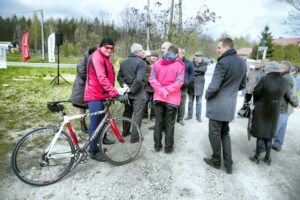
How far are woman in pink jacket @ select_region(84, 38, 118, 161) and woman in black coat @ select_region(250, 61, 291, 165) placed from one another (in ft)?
7.19

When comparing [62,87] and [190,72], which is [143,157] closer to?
[190,72]

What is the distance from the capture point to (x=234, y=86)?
2979 millimetres

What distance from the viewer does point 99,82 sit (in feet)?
9.73

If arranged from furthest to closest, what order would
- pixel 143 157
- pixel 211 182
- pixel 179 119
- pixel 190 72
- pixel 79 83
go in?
pixel 179 119 → pixel 190 72 → pixel 79 83 → pixel 143 157 → pixel 211 182

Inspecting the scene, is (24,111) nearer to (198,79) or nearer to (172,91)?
(172,91)

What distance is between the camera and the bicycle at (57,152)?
2.68 m

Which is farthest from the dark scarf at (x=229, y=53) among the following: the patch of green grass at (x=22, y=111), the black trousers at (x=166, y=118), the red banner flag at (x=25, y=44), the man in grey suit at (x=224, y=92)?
the red banner flag at (x=25, y=44)

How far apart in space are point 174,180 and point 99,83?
171cm

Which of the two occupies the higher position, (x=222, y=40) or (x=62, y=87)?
(x=222, y=40)

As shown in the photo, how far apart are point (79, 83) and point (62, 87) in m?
5.61

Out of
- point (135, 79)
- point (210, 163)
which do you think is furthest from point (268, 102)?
point (135, 79)

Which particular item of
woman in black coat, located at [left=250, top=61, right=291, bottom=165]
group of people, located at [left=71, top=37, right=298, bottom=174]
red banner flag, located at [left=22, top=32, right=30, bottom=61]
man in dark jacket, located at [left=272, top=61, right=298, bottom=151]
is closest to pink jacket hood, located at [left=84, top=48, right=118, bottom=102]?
group of people, located at [left=71, top=37, right=298, bottom=174]

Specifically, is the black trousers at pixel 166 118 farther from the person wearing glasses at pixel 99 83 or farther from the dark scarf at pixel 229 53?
the dark scarf at pixel 229 53

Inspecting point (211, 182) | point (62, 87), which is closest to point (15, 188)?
point (211, 182)
